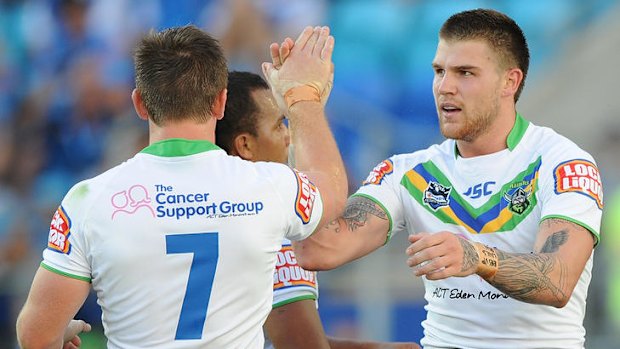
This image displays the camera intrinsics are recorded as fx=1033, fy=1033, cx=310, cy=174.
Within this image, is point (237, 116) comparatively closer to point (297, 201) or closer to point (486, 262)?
point (297, 201)

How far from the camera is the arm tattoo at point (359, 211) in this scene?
4.77 metres

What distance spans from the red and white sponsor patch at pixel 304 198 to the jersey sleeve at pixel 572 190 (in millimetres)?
1210

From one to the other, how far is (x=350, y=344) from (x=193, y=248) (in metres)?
1.72

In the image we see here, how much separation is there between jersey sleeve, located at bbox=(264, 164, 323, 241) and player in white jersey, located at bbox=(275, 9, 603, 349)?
643 mm

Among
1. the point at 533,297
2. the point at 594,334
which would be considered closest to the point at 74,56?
the point at 594,334

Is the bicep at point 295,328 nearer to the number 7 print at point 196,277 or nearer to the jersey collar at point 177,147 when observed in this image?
the number 7 print at point 196,277

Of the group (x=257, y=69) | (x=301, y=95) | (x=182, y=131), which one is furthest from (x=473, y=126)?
(x=257, y=69)

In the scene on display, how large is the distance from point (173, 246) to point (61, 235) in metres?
0.40

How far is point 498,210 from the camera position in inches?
186

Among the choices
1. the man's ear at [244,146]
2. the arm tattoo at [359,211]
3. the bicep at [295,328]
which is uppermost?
the man's ear at [244,146]

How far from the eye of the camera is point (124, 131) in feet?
37.1

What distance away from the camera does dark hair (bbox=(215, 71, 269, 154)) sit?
4.95 metres

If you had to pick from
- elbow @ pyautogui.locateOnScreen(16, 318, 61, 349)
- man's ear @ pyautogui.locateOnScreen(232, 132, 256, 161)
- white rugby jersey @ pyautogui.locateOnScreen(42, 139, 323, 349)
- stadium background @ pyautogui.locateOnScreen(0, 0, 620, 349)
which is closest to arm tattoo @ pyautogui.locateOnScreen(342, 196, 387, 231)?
man's ear @ pyautogui.locateOnScreen(232, 132, 256, 161)

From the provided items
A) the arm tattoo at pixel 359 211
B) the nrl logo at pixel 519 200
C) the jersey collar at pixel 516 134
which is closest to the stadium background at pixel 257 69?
the jersey collar at pixel 516 134
